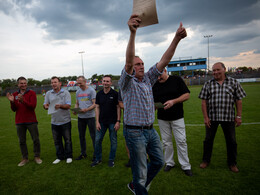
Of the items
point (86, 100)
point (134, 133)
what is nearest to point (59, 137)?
point (86, 100)

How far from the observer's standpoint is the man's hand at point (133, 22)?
77.6 inches

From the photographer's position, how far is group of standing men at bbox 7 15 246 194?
2.47 metres

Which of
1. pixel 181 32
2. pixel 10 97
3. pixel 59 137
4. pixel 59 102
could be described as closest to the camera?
pixel 181 32

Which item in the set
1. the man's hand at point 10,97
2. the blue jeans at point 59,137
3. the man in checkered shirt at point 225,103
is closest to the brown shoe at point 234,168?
the man in checkered shirt at point 225,103

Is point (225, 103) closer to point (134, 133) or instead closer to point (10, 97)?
point (134, 133)

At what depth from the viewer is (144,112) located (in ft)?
8.14

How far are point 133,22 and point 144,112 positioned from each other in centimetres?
122

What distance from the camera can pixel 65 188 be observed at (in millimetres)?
3562

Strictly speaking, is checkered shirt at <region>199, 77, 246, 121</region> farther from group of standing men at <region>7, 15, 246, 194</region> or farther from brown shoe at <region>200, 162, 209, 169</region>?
brown shoe at <region>200, 162, 209, 169</region>

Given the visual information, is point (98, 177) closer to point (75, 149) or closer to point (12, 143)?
point (75, 149)

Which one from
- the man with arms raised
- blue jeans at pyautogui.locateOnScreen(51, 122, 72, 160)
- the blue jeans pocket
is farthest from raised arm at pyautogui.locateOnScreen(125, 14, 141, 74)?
blue jeans at pyautogui.locateOnScreen(51, 122, 72, 160)

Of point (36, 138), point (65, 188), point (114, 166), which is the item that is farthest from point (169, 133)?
point (36, 138)

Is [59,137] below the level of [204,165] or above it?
above

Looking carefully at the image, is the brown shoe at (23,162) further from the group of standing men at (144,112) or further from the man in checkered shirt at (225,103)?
the man in checkered shirt at (225,103)
